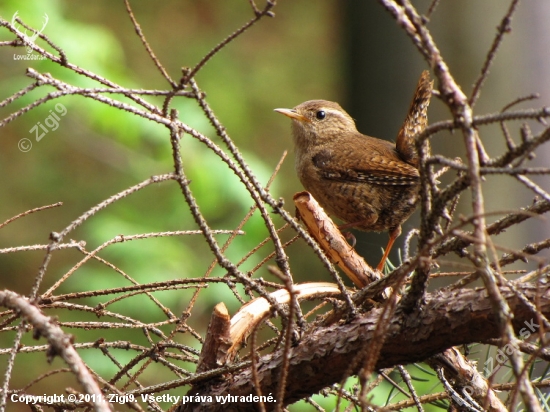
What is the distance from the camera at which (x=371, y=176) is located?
10.7 feet

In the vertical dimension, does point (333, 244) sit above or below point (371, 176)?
below

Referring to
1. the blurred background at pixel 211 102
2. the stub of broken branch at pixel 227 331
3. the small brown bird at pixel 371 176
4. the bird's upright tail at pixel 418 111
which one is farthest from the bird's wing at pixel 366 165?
the stub of broken branch at pixel 227 331

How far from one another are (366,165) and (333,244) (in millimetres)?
1231

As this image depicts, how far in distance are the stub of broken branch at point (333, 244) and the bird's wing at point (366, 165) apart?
101 centimetres

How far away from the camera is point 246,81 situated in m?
10.1

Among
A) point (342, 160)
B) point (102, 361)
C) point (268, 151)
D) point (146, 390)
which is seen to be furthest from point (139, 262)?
point (268, 151)

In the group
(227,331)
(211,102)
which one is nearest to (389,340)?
(227,331)

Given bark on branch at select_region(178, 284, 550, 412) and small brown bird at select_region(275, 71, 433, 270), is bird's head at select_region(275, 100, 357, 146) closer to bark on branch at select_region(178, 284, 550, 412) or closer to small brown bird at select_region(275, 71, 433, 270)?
small brown bird at select_region(275, 71, 433, 270)

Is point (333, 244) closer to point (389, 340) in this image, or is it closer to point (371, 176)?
point (389, 340)

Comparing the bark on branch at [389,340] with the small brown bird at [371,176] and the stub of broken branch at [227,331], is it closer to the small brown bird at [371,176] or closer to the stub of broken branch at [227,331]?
the stub of broken branch at [227,331]

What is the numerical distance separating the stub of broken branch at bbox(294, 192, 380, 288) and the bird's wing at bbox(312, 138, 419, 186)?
1010mm

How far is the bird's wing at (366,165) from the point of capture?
3193mm

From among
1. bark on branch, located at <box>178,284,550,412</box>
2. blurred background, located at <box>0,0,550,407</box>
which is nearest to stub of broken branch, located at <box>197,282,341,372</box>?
bark on branch, located at <box>178,284,550,412</box>

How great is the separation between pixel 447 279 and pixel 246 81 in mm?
5730
